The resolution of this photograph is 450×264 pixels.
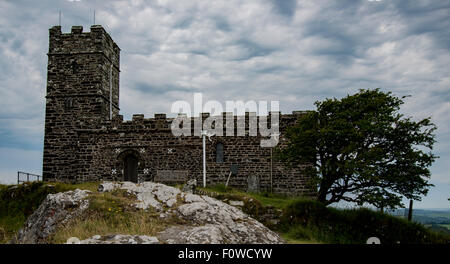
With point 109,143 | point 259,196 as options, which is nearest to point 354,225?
point 259,196

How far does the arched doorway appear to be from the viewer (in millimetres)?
23406

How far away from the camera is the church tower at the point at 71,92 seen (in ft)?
80.7

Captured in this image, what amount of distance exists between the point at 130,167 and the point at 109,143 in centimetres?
207

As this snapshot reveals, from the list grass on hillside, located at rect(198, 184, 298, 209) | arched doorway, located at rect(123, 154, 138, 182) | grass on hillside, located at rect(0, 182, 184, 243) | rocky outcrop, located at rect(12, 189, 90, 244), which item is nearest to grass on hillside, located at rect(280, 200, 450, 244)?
grass on hillside, located at rect(198, 184, 298, 209)

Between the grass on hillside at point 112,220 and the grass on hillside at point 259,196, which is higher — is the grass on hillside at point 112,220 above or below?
above

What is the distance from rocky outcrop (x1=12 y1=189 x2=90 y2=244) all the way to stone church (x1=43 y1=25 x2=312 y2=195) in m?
13.1

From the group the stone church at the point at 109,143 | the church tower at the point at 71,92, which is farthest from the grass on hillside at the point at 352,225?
the church tower at the point at 71,92

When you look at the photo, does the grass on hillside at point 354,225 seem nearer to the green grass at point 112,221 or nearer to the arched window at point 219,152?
the arched window at point 219,152

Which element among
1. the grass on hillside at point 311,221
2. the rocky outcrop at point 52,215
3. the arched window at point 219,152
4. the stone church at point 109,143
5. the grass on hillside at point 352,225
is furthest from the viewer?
the arched window at point 219,152

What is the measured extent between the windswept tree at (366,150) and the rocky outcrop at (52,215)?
1056cm

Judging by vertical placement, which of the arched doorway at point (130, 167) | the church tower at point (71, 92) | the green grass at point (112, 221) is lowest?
the green grass at point (112, 221)
